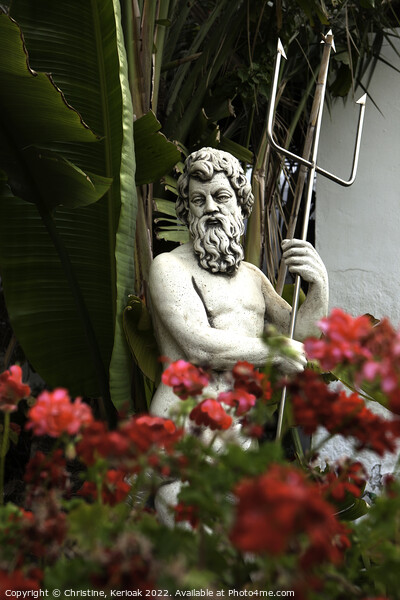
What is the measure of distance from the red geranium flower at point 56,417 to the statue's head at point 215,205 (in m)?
1.16

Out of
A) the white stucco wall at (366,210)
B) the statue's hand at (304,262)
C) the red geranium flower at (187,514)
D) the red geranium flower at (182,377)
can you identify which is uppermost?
the red geranium flower at (182,377)

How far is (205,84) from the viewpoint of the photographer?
3203 millimetres

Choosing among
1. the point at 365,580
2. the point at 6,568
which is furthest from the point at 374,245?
the point at 6,568

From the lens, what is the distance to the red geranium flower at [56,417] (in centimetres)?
96

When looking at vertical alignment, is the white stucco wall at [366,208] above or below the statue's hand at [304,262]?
below

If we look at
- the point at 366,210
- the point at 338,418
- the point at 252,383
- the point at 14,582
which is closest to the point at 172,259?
the point at 252,383

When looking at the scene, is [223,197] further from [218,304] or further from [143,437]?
[143,437]

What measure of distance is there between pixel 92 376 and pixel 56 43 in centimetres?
103

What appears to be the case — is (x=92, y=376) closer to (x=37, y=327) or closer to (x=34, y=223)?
(x=37, y=327)

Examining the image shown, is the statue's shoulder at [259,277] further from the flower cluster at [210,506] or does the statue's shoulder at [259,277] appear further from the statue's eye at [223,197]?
the flower cluster at [210,506]

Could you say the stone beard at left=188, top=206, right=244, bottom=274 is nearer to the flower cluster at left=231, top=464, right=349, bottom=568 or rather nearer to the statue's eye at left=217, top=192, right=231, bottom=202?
the statue's eye at left=217, top=192, right=231, bottom=202

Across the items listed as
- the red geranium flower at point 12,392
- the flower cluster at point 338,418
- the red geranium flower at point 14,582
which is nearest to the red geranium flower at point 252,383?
the flower cluster at point 338,418

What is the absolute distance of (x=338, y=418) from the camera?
93 centimetres

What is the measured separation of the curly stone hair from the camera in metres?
2.14
